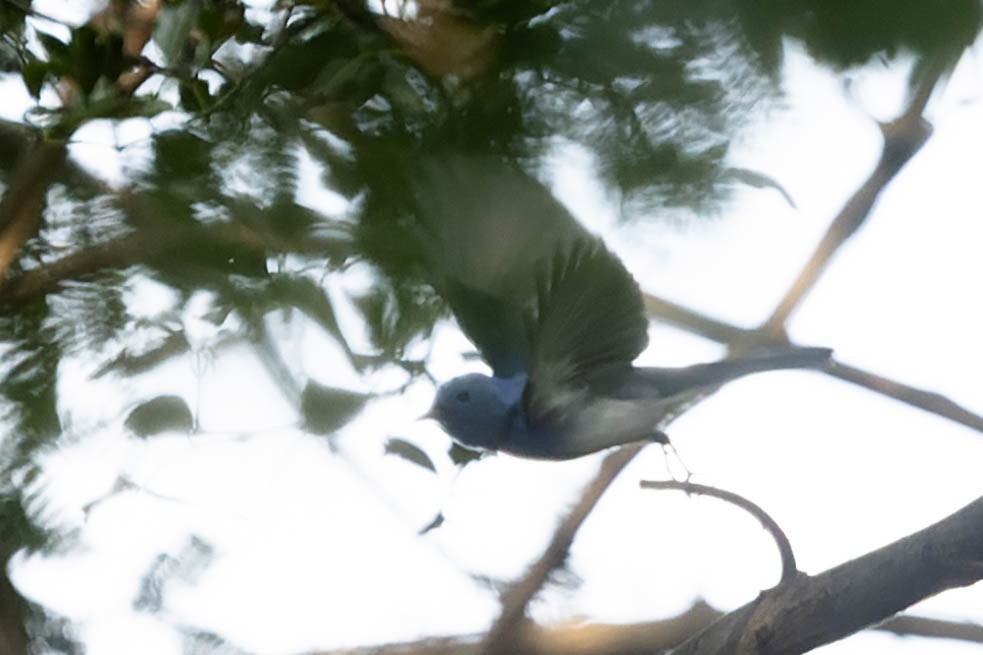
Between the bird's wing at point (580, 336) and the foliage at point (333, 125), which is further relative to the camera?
the bird's wing at point (580, 336)

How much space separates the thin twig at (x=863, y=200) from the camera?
471 mm

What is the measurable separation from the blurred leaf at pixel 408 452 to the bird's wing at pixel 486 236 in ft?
0.45

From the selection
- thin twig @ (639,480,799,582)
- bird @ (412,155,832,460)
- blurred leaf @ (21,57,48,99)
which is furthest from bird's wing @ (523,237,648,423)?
blurred leaf @ (21,57,48,99)

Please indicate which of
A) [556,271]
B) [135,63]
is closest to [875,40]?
[556,271]

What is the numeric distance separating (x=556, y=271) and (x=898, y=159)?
268 millimetres

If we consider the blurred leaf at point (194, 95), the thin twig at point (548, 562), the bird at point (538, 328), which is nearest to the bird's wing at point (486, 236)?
the bird at point (538, 328)

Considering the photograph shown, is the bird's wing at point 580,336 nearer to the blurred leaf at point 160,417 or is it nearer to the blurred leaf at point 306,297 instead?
the blurred leaf at point 306,297

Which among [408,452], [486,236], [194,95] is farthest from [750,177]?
[408,452]

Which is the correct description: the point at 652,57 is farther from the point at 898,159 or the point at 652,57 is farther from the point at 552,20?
the point at 898,159

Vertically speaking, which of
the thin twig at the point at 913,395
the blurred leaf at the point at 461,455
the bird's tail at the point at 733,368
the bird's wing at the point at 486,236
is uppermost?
the thin twig at the point at 913,395

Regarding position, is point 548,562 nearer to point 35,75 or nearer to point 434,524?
point 434,524

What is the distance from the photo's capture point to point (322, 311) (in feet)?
1.40

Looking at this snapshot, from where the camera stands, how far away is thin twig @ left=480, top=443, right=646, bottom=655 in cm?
82

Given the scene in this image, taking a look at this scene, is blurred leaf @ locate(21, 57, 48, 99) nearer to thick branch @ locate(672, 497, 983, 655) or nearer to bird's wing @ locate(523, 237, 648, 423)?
bird's wing @ locate(523, 237, 648, 423)
